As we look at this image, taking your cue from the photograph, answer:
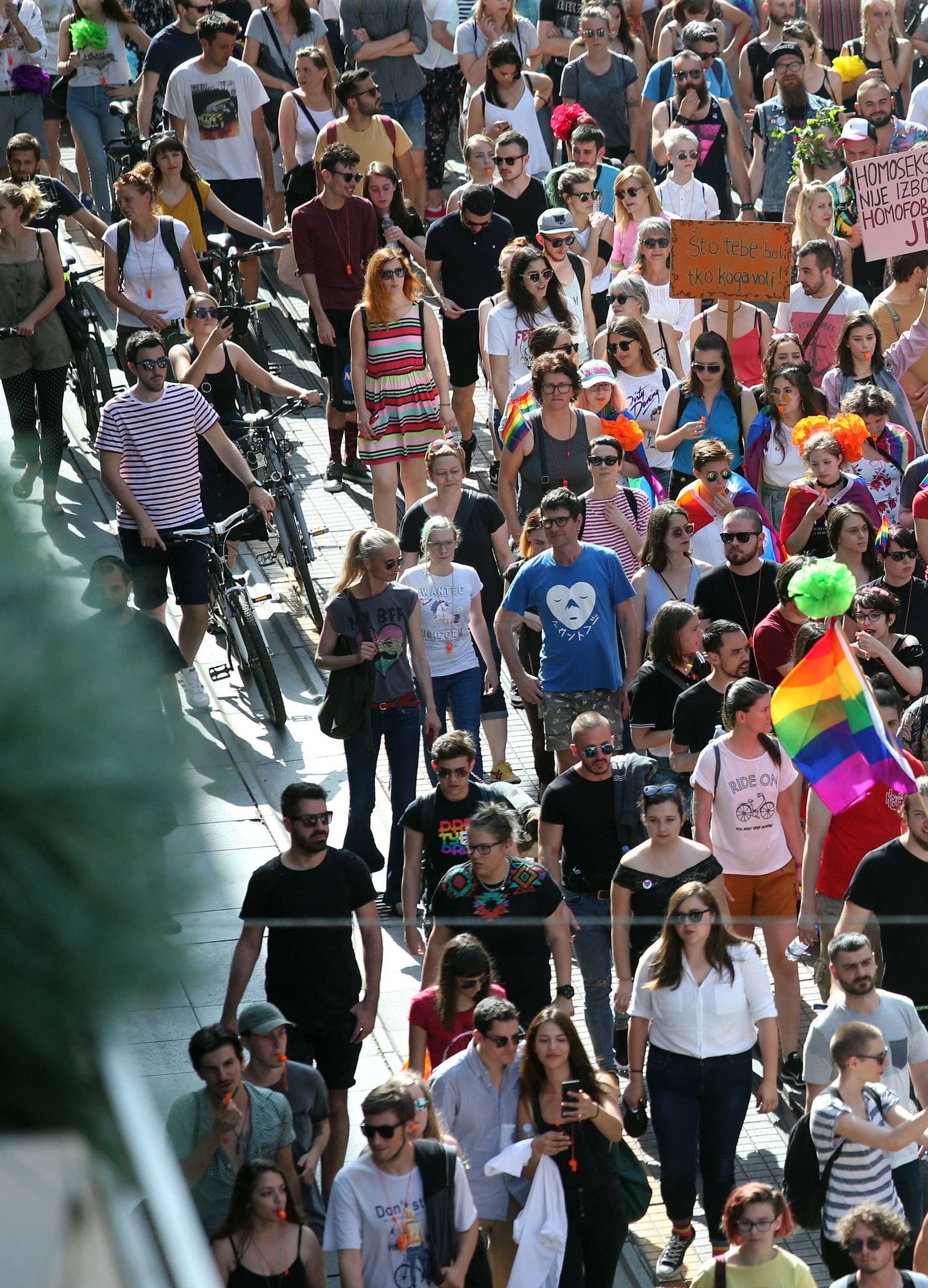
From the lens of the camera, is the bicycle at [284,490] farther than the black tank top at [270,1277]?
Yes

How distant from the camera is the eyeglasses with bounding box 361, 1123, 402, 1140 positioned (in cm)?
502

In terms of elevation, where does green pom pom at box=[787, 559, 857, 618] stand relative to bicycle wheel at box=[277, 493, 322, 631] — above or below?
above

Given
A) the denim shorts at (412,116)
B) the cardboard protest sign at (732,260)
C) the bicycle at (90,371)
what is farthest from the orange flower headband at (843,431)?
the denim shorts at (412,116)

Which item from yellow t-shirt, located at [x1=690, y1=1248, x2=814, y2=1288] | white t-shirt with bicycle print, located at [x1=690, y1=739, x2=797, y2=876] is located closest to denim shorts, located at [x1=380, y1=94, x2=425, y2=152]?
white t-shirt with bicycle print, located at [x1=690, y1=739, x2=797, y2=876]

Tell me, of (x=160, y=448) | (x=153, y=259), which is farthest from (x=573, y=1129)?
(x=153, y=259)

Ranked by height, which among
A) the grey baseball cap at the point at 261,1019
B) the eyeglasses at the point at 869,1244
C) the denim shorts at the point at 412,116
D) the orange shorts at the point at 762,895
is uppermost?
the denim shorts at the point at 412,116

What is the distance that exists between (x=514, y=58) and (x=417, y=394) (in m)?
4.05

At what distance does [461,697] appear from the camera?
8.19 meters

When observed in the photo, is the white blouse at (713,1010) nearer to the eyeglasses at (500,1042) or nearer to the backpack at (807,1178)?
the backpack at (807,1178)

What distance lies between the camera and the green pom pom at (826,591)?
6734mm

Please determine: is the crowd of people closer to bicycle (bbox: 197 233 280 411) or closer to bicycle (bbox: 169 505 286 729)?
bicycle (bbox: 169 505 286 729)

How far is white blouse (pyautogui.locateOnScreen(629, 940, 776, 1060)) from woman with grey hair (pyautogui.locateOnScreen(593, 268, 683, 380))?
473 centimetres

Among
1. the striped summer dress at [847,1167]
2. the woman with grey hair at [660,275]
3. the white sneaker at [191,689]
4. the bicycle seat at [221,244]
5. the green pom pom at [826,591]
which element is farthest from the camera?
the bicycle seat at [221,244]

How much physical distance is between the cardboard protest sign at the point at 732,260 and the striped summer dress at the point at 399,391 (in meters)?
1.56
